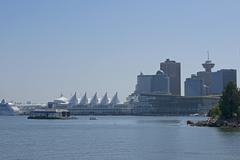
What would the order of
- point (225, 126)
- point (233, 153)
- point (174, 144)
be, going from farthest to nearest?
point (225, 126)
point (174, 144)
point (233, 153)

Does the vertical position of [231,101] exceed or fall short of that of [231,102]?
Result: it exceeds it

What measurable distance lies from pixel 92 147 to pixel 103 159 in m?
11.1

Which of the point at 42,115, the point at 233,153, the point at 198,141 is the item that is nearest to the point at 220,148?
the point at 233,153

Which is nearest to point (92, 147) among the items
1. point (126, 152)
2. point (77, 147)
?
point (77, 147)

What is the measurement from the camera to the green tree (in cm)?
10588

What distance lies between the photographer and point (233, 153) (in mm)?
52562

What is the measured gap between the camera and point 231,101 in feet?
348

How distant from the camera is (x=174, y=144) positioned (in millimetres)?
62469

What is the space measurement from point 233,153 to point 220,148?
492 cm

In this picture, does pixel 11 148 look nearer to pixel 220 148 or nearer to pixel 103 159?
pixel 103 159

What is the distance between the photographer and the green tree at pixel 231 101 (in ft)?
347

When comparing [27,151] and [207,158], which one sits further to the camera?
[27,151]

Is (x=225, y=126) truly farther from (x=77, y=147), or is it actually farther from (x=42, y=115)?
(x=42, y=115)

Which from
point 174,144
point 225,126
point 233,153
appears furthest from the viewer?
point 225,126
